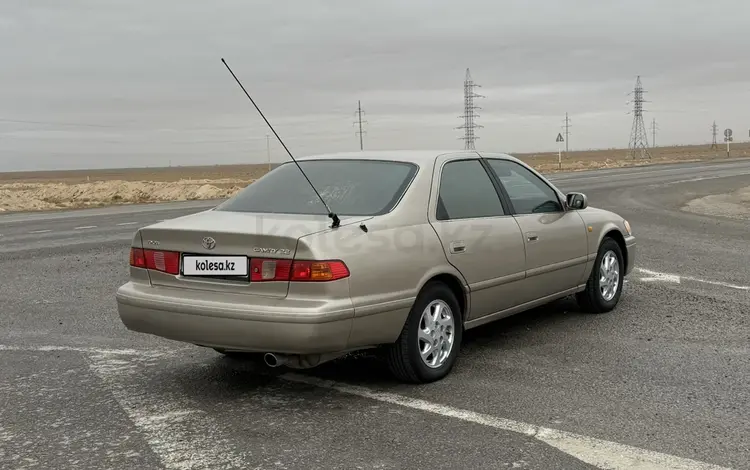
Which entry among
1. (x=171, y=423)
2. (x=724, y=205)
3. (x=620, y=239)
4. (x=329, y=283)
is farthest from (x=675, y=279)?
(x=724, y=205)

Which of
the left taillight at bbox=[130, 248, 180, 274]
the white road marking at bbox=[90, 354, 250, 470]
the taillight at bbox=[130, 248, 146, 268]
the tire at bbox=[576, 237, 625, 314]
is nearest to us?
the white road marking at bbox=[90, 354, 250, 470]

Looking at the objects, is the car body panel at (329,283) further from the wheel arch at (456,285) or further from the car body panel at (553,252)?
the car body panel at (553,252)

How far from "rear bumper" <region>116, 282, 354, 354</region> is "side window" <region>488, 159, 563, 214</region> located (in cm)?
225

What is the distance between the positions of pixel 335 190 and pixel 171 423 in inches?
74.8

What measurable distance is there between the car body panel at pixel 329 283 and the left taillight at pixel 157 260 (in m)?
0.04

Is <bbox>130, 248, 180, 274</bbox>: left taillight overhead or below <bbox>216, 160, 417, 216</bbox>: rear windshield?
below

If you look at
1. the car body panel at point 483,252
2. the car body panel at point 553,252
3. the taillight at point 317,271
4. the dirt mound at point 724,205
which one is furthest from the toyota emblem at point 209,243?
the dirt mound at point 724,205

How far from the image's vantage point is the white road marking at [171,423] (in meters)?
3.75

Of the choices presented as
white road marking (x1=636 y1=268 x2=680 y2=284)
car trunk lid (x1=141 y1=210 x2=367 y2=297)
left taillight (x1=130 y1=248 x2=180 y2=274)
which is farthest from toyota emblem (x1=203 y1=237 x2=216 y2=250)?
white road marking (x1=636 y1=268 x2=680 y2=284)

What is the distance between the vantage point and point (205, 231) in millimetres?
4652

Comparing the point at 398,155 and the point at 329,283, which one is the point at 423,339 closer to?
the point at 329,283

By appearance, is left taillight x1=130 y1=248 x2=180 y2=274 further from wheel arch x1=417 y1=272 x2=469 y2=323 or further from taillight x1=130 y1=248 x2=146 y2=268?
wheel arch x1=417 y1=272 x2=469 y2=323

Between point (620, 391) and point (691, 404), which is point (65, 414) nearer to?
point (620, 391)

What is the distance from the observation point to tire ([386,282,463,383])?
15.8 feet
